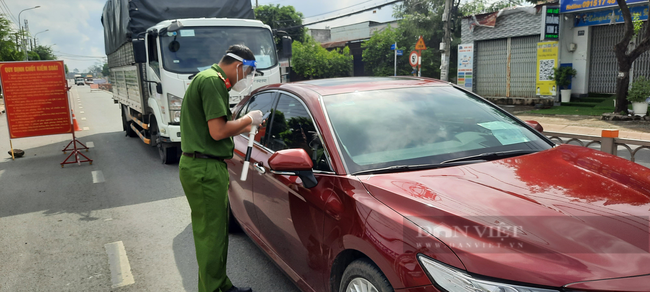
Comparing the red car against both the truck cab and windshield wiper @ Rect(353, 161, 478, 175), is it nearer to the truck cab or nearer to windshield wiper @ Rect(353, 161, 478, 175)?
windshield wiper @ Rect(353, 161, 478, 175)

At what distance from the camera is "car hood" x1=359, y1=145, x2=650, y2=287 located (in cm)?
163

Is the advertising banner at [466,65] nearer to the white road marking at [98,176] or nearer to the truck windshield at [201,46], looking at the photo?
the truck windshield at [201,46]

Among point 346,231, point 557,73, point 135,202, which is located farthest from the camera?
point 557,73

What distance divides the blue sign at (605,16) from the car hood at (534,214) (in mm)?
14666

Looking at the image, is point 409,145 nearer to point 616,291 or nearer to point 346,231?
point 346,231

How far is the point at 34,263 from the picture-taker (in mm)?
4176

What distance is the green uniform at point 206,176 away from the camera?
2986mm

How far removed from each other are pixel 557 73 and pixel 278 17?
30625 mm

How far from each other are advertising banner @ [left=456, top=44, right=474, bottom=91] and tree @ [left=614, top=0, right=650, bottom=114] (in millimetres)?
7087

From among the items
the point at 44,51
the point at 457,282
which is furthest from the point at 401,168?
the point at 44,51

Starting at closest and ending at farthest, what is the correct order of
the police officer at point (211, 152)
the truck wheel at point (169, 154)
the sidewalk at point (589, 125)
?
1. the police officer at point (211, 152)
2. the truck wheel at point (169, 154)
3. the sidewalk at point (589, 125)

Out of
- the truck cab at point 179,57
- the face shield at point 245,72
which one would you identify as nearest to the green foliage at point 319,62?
the truck cab at point 179,57

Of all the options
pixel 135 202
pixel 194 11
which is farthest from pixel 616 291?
pixel 194 11

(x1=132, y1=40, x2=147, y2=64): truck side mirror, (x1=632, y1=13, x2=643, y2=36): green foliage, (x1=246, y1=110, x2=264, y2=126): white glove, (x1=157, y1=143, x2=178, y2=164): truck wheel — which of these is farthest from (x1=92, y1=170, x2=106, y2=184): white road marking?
(x1=632, y1=13, x2=643, y2=36): green foliage
